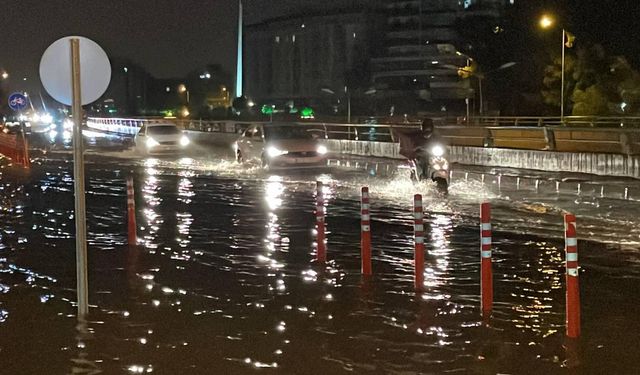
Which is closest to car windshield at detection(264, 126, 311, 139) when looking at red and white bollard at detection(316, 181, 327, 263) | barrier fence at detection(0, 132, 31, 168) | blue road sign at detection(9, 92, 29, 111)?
barrier fence at detection(0, 132, 31, 168)

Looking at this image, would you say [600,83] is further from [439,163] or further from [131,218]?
[131,218]

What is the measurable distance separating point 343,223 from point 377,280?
229 inches

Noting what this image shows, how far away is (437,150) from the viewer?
66.9 ft

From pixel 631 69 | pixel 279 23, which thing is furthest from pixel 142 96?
pixel 631 69

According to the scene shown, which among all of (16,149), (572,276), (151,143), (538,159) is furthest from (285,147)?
(572,276)

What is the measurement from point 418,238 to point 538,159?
2053 centimetres

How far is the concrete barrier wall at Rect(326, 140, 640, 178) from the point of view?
24958mm

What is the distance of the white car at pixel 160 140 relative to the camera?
→ 128 ft

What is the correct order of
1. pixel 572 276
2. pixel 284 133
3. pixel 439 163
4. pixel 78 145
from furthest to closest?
pixel 284 133, pixel 439 163, pixel 78 145, pixel 572 276

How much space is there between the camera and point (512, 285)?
10.2 meters

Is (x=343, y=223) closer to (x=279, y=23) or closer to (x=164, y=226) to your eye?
(x=164, y=226)

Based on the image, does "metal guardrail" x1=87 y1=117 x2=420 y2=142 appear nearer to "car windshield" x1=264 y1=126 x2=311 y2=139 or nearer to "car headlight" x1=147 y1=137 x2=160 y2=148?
"car windshield" x1=264 y1=126 x2=311 y2=139

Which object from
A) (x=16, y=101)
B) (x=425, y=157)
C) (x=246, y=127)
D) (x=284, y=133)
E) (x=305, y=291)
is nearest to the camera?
(x=305, y=291)

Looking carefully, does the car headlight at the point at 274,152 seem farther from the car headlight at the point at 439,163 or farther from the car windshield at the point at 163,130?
the car windshield at the point at 163,130
